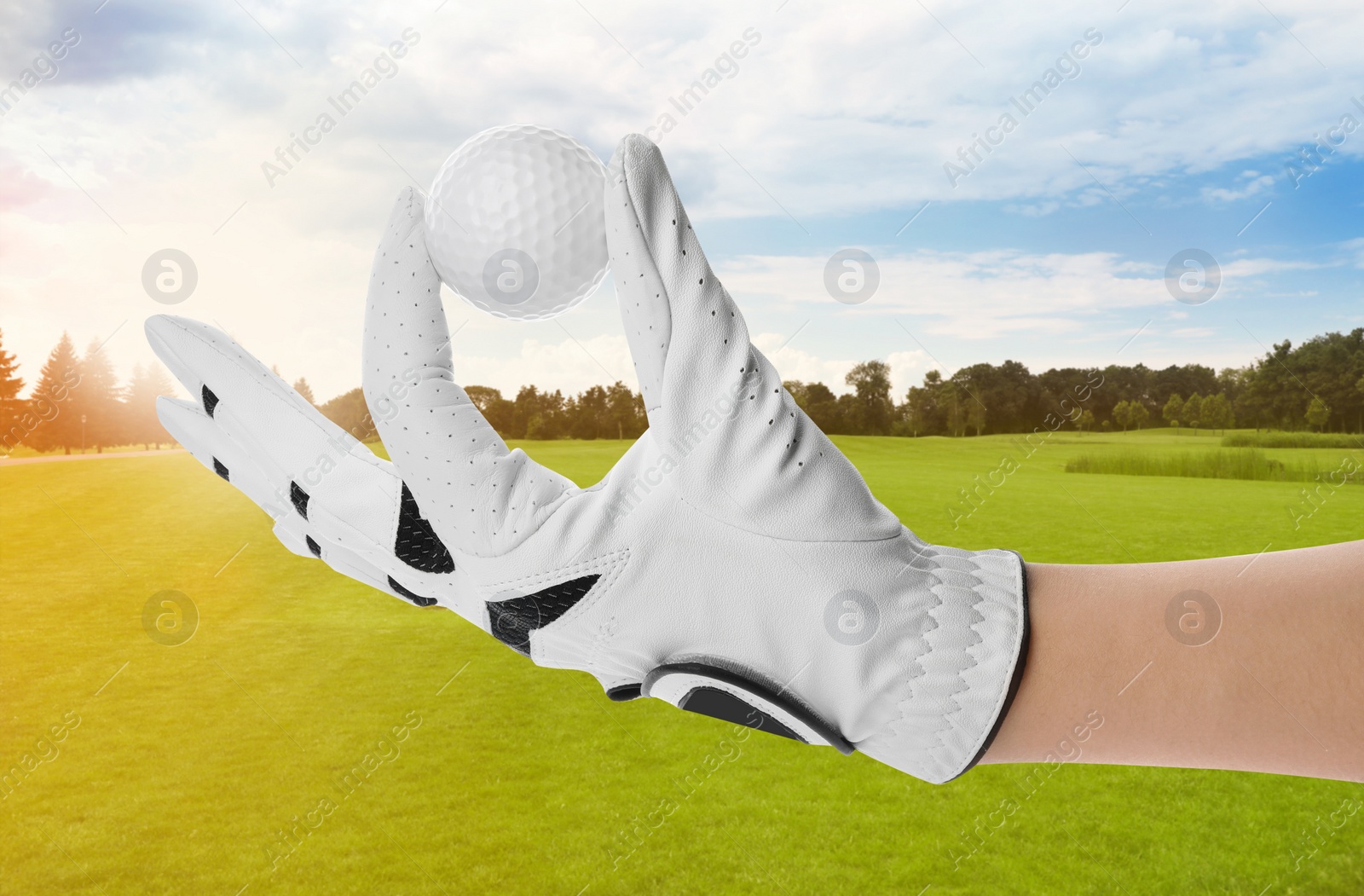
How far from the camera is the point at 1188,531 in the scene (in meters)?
9.98

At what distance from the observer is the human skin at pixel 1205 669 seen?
1049 mm

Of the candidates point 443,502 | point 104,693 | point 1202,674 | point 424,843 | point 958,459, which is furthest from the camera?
point 958,459

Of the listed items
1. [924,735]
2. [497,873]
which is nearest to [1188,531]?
[497,873]

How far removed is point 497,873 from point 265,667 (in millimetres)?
2915

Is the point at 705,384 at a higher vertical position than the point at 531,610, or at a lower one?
higher

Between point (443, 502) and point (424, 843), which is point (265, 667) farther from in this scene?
point (443, 502)

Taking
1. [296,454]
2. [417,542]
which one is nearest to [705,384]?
[417,542]

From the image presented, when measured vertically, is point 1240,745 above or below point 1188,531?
above
